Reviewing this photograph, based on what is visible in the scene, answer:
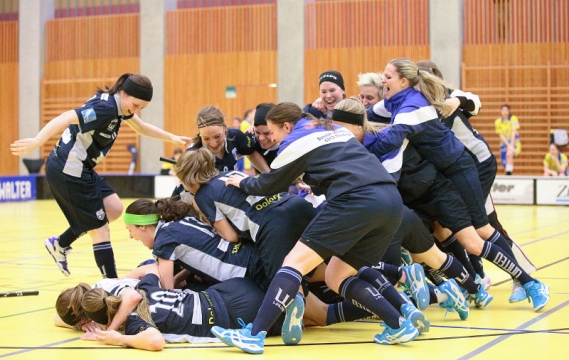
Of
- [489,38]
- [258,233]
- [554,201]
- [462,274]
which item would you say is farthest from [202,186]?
[489,38]

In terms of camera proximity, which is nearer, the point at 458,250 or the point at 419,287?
the point at 419,287

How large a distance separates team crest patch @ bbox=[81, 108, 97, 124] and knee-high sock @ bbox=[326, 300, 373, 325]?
85.5 inches

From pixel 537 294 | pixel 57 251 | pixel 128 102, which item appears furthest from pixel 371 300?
pixel 57 251

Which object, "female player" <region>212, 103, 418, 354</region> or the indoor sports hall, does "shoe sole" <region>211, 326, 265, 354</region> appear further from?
the indoor sports hall

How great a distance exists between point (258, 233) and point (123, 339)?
93cm

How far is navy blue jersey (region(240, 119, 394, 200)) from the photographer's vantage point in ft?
13.3

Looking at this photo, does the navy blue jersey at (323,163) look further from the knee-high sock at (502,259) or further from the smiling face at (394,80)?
the knee-high sock at (502,259)

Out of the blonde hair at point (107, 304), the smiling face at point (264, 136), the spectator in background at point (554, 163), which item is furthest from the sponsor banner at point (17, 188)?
the blonde hair at point (107, 304)

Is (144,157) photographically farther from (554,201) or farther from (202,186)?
(202,186)

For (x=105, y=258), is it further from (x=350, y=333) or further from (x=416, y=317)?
(x=416, y=317)

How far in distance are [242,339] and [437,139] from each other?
2047mm

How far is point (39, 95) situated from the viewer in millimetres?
22047

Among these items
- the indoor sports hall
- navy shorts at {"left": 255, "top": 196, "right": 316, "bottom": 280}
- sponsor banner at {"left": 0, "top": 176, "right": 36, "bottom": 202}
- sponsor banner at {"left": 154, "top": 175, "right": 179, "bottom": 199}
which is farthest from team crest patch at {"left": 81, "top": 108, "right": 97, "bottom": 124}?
sponsor banner at {"left": 0, "top": 176, "right": 36, "bottom": 202}

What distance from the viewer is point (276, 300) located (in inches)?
154
